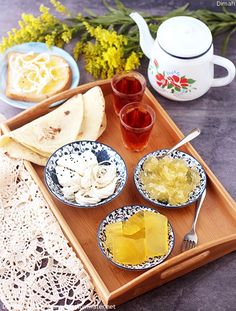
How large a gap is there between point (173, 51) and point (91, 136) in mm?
316

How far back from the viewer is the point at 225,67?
1666mm

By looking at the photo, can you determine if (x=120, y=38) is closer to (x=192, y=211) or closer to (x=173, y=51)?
(x=173, y=51)

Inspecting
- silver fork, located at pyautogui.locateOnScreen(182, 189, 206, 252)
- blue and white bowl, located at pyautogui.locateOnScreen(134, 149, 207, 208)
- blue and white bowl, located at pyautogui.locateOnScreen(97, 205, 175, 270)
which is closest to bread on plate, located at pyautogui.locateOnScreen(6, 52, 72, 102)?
blue and white bowl, located at pyautogui.locateOnScreen(134, 149, 207, 208)

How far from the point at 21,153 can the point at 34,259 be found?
0.96ft

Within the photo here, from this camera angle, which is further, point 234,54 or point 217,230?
point 234,54

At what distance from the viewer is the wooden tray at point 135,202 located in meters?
1.29

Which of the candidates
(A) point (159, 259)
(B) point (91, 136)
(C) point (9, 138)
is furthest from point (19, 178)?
(A) point (159, 259)

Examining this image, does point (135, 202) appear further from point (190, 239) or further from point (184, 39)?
point (184, 39)

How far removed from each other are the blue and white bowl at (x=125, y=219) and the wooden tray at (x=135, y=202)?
27 mm

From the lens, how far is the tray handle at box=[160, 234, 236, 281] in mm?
1294

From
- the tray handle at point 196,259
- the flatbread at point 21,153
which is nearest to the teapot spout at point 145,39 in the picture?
the flatbread at point 21,153

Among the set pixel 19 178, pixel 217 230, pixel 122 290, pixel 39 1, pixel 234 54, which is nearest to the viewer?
pixel 122 290

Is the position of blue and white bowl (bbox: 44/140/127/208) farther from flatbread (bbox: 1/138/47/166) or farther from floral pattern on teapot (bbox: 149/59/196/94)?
floral pattern on teapot (bbox: 149/59/196/94)

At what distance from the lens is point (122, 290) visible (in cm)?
125
